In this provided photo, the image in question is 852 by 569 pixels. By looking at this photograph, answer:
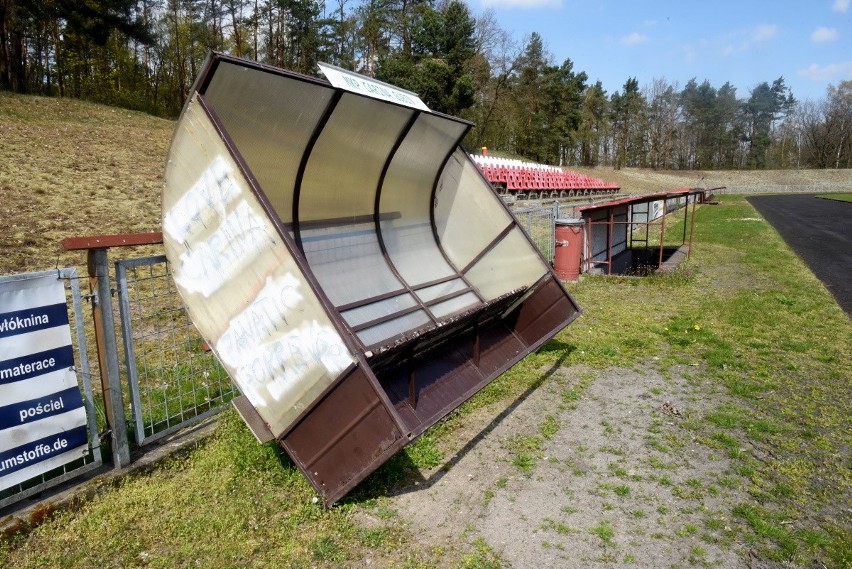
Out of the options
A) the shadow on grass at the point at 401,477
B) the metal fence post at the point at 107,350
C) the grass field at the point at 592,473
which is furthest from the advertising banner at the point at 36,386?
the shadow on grass at the point at 401,477

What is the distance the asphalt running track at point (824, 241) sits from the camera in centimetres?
1131

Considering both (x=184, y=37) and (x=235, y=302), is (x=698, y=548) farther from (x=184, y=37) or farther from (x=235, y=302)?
(x=184, y=37)

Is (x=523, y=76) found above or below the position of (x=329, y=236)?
above

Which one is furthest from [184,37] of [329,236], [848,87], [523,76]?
[848,87]

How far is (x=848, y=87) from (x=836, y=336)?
89848mm

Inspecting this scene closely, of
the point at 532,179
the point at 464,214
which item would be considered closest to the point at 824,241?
the point at 532,179

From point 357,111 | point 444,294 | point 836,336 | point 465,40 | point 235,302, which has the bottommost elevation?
point 836,336

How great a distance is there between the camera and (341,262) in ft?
17.7

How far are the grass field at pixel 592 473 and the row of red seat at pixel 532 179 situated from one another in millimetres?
16764

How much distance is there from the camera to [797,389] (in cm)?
555

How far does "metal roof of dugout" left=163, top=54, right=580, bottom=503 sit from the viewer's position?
119 inches

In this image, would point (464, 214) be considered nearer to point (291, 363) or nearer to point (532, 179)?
point (291, 363)

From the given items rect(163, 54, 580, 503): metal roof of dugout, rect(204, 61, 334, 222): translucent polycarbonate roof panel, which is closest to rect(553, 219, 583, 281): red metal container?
rect(163, 54, 580, 503): metal roof of dugout

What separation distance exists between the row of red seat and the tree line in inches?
401
